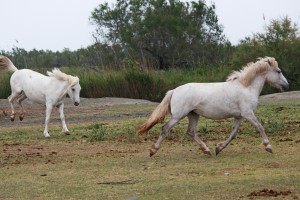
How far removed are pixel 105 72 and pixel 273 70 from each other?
20.8 m

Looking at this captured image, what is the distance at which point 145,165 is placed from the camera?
1206 cm

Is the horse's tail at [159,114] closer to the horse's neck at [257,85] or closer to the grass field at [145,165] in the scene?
the grass field at [145,165]

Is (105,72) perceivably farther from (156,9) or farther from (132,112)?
(156,9)

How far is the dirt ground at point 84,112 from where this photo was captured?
23000 millimetres

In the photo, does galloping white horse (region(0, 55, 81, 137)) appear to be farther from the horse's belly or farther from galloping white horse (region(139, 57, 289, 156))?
the horse's belly

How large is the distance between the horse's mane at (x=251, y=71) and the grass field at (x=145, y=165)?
4.09 feet

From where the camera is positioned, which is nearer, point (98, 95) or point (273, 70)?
point (273, 70)

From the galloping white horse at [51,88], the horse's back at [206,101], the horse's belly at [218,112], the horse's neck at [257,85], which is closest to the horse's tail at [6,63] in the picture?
the galloping white horse at [51,88]

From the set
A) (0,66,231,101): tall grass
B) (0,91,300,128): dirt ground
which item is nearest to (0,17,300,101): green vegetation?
(0,66,231,101): tall grass

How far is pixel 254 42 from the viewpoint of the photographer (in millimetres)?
36281

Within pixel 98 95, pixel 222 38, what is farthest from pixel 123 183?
pixel 222 38

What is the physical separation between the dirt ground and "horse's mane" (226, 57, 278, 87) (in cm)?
949

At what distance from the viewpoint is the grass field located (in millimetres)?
9562

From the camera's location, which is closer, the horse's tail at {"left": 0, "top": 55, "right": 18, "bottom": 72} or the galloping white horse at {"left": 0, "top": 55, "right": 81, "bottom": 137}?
the galloping white horse at {"left": 0, "top": 55, "right": 81, "bottom": 137}
